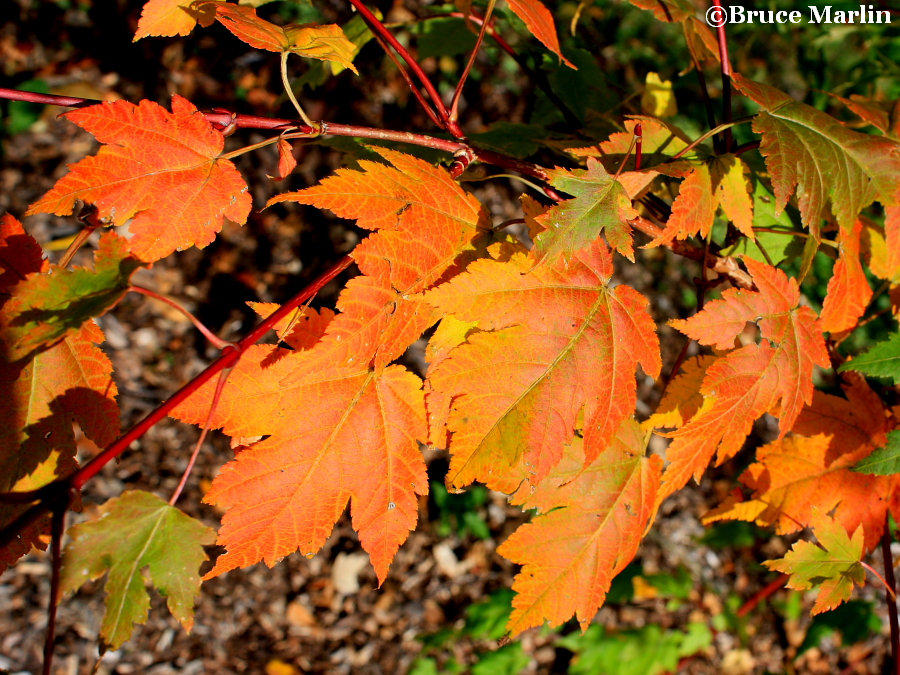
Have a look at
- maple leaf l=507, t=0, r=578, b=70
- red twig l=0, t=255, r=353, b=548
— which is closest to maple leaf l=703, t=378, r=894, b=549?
maple leaf l=507, t=0, r=578, b=70

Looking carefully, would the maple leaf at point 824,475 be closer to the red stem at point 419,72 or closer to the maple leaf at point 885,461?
→ the maple leaf at point 885,461

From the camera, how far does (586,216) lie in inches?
38.9

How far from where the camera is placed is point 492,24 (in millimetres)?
1808

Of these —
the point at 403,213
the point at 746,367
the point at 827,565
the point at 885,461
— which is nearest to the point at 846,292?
the point at 885,461

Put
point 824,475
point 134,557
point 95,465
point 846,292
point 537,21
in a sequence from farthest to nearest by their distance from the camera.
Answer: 1. point 824,475
2. point 846,292
3. point 537,21
4. point 134,557
5. point 95,465

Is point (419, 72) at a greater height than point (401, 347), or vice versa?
point (419, 72)

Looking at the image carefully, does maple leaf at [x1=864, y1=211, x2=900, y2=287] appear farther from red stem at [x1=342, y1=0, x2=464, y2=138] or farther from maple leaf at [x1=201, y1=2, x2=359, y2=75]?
maple leaf at [x1=201, y1=2, x2=359, y2=75]

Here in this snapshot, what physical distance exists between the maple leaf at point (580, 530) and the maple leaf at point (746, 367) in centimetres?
12

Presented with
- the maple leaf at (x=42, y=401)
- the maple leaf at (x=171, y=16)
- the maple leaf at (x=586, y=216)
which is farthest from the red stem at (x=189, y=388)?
the maple leaf at (x=171, y=16)

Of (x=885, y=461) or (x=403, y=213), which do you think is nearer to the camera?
(x=403, y=213)

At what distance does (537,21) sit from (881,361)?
→ 997 mm

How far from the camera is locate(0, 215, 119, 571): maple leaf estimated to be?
1024mm

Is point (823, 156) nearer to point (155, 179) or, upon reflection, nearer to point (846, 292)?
point (846, 292)

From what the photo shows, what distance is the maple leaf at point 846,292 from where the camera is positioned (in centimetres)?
137
